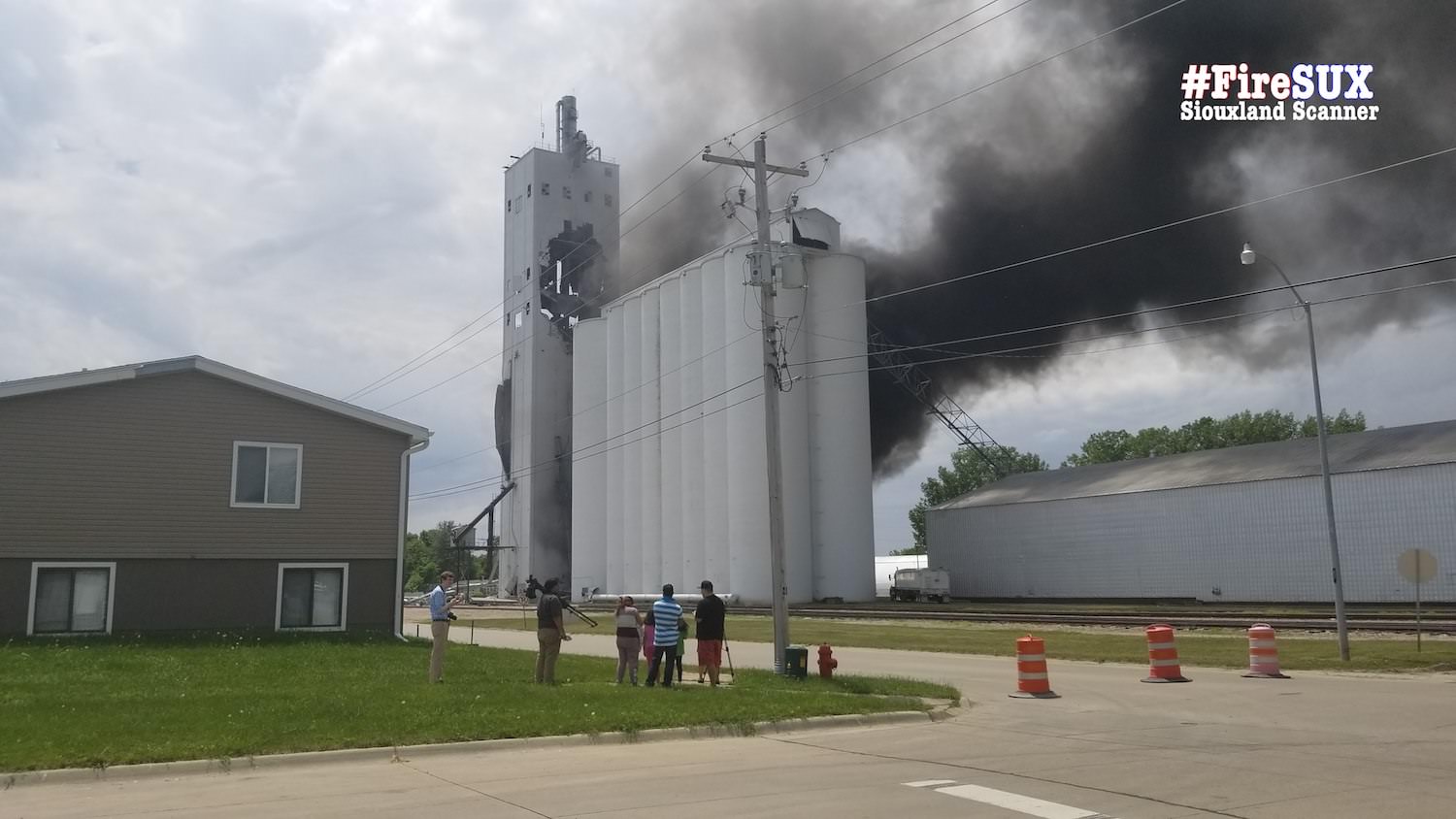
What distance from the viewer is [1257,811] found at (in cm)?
786

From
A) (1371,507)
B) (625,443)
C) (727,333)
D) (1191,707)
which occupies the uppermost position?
(727,333)

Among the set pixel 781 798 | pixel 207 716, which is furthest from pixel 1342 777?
pixel 207 716

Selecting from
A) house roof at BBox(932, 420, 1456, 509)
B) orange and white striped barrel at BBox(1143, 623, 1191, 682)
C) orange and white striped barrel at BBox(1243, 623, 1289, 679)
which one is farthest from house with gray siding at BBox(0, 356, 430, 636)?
house roof at BBox(932, 420, 1456, 509)

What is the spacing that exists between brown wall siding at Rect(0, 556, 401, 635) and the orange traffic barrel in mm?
16385

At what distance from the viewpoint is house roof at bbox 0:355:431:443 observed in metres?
23.1

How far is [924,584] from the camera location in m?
58.2

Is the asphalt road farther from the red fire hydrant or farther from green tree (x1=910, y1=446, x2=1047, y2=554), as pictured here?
green tree (x1=910, y1=446, x2=1047, y2=554)

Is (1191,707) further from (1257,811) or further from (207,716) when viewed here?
(207,716)

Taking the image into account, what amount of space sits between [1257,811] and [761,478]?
4822 cm

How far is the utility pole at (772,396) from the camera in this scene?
1853 centimetres

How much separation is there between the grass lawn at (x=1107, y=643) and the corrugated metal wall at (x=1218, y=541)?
1381 cm

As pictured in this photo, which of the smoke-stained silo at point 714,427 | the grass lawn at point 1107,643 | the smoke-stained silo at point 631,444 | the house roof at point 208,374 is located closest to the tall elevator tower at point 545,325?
the smoke-stained silo at point 631,444

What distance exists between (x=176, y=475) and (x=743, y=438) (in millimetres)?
35199

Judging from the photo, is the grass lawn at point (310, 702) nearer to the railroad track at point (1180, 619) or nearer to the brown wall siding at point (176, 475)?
the brown wall siding at point (176, 475)
